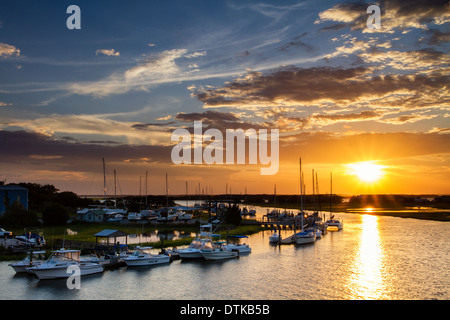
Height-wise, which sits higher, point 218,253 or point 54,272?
point 54,272

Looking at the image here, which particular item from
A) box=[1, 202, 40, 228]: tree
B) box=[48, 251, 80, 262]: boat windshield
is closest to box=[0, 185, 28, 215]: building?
box=[1, 202, 40, 228]: tree

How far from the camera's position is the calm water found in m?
36.0

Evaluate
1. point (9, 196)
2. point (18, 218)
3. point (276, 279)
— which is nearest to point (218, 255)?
point (276, 279)

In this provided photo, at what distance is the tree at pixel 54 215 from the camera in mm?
85188

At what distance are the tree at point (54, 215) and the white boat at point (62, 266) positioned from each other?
44.6m

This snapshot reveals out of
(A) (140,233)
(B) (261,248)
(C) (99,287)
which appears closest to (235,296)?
(C) (99,287)

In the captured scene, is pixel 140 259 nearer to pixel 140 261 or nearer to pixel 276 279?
pixel 140 261

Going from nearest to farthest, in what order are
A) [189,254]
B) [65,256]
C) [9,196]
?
[65,256] < [189,254] < [9,196]

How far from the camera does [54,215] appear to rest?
281ft

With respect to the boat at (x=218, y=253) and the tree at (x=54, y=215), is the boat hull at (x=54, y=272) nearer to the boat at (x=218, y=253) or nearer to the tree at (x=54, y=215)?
the boat at (x=218, y=253)

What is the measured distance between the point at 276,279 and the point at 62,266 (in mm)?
21936
